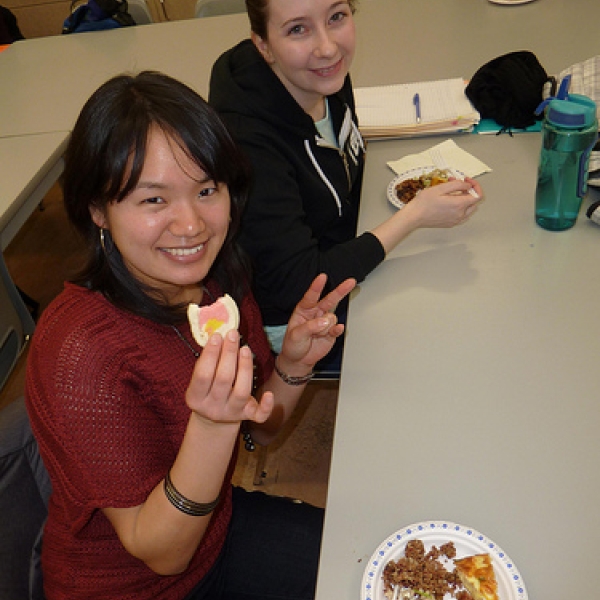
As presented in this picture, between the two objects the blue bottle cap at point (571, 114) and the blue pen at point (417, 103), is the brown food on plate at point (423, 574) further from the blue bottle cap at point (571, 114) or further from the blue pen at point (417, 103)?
the blue pen at point (417, 103)

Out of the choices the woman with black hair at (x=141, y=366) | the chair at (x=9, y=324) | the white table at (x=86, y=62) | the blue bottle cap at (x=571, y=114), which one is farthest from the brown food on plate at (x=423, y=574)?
the white table at (x=86, y=62)

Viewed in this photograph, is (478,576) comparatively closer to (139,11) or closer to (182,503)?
(182,503)

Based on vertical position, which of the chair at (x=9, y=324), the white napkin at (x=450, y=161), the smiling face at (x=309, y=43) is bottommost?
the chair at (x=9, y=324)

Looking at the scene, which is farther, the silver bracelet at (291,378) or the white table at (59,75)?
the white table at (59,75)

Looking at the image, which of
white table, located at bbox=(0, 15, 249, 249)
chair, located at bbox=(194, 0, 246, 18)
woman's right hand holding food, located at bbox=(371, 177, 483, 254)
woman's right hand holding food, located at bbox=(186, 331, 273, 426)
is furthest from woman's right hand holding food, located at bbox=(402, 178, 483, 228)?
chair, located at bbox=(194, 0, 246, 18)

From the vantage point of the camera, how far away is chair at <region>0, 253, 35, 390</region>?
6.27 feet

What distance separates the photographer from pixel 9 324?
76.9 inches

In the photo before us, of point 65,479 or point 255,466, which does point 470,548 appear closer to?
point 65,479

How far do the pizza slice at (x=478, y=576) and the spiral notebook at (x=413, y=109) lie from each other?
49.4 inches

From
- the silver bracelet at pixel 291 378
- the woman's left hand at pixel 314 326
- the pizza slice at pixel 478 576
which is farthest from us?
the silver bracelet at pixel 291 378

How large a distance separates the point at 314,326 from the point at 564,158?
2.11 ft

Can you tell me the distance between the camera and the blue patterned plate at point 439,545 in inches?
31.2

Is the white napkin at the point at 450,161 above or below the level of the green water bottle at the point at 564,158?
below

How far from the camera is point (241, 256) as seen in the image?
1.28 meters
